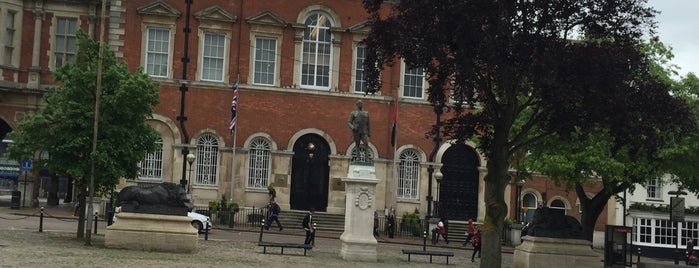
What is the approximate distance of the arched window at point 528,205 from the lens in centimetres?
5216

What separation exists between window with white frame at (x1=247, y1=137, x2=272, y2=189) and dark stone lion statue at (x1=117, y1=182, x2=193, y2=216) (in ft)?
62.5

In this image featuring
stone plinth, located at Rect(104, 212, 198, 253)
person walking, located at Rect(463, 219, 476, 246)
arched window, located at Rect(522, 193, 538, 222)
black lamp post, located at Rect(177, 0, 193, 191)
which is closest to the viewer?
stone plinth, located at Rect(104, 212, 198, 253)

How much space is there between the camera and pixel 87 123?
30.6m

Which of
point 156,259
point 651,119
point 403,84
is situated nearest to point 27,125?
point 156,259

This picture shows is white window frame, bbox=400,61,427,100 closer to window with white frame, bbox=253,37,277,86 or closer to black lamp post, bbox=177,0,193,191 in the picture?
window with white frame, bbox=253,37,277,86

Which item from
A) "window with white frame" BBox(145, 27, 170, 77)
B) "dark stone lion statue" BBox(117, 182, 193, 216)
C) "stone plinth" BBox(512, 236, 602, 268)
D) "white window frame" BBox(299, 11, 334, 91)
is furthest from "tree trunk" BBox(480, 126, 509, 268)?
"window with white frame" BBox(145, 27, 170, 77)

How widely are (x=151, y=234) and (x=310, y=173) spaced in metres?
20.8

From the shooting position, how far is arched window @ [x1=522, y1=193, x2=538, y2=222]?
52156 mm

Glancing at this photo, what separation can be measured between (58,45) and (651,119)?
32469 mm

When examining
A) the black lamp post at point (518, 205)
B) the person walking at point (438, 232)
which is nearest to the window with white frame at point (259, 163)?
the person walking at point (438, 232)

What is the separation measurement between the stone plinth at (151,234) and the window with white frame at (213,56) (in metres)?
20.0

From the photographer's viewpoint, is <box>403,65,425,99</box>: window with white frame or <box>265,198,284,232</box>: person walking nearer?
<box>265,198,284,232</box>: person walking

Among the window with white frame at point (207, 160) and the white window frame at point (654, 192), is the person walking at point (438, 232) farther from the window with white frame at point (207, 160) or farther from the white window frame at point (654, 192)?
the white window frame at point (654, 192)

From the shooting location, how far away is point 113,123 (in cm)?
3123
